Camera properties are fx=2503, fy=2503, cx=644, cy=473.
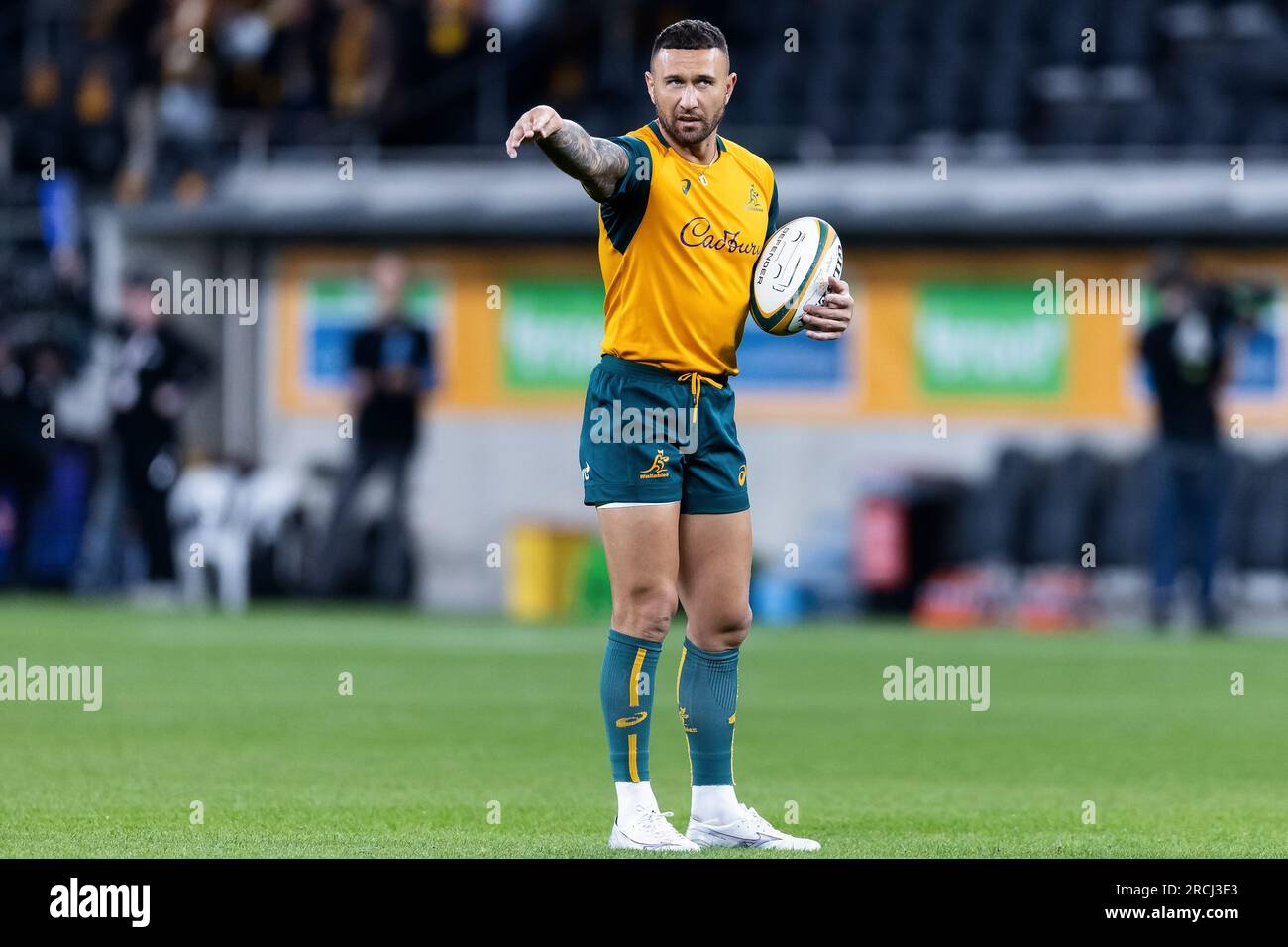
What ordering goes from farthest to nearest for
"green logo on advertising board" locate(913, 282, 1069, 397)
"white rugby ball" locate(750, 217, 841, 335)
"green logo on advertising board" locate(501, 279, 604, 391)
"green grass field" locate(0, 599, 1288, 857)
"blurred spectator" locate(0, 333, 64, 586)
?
"blurred spectator" locate(0, 333, 64, 586)
"green logo on advertising board" locate(501, 279, 604, 391)
"green logo on advertising board" locate(913, 282, 1069, 397)
"green grass field" locate(0, 599, 1288, 857)
"white rugby ball" locate(750, 217, 841, 335)

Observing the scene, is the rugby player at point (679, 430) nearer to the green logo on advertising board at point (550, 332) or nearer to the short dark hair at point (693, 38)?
the short dark hair at point (693, 38)

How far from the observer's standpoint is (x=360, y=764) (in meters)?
10.2

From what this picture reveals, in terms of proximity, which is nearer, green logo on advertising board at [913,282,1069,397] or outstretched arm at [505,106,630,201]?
outstretched arm at [505,106,630,201]

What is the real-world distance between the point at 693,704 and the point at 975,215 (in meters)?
13.8

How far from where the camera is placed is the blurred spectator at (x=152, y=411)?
67.1 ft

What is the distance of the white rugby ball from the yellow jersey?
7cm

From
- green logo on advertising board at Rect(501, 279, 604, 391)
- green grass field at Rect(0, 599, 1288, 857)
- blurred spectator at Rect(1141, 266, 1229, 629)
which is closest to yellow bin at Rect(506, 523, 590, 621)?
green grass field at Rect(0, 599, 1288, 857)

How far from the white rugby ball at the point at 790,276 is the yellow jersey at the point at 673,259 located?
7 cm

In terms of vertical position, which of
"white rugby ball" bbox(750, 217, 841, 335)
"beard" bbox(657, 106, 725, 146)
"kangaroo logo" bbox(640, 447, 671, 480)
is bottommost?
"kangaroo logo" bbox(640, 447, 671, 480)

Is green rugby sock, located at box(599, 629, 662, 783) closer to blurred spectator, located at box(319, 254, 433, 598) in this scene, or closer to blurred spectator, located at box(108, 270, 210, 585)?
blurred spectator, located at box(319, 254, 433, 598)

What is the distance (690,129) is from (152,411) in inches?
534

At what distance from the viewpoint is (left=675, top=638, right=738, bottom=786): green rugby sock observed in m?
7.90

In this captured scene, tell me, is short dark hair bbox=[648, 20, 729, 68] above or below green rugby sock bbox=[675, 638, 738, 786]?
above

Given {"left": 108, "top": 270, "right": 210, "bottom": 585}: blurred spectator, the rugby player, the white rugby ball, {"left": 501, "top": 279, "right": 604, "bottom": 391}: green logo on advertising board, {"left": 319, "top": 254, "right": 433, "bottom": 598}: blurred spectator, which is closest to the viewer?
the rugby player
